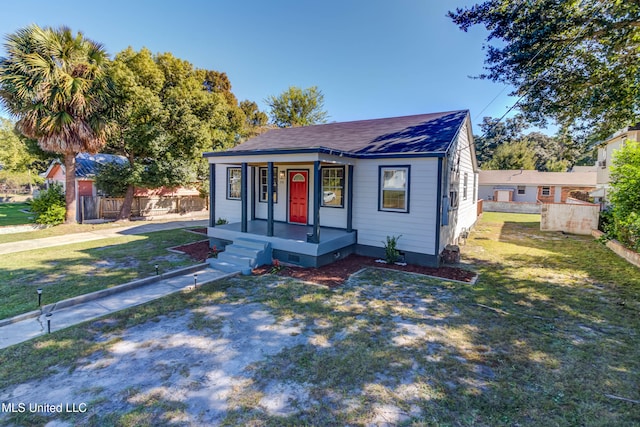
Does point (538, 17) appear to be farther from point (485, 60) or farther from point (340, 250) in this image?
point (340, 250)

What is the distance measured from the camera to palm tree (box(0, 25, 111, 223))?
41.3 ft

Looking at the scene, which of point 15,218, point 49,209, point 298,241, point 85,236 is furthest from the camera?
point 15,218

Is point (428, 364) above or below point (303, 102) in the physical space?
below

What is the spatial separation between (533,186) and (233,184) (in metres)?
35.7

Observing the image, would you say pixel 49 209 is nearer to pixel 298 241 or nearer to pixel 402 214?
pixel 298 241

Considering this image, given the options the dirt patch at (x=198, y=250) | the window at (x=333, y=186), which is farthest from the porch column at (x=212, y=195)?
the window at (x=333, y=186)

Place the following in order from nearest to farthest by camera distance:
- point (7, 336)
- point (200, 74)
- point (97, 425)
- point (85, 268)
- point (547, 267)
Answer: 1. point (97, 425)
2. point (7, 336)
3. point (85, 268)
4. point (547, 267)
5. point (200, 74)

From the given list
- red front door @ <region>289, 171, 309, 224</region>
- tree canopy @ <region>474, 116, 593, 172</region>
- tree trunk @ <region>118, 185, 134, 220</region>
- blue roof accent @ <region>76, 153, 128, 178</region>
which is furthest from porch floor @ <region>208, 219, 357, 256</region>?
tree canopy @ <region>474, 116, 593, 172</region>

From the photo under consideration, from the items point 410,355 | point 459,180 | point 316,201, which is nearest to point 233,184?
point 316,201

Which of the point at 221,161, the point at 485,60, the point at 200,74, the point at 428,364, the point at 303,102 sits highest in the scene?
the point at 303,102

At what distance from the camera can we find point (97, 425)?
117 inches

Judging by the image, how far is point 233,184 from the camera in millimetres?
13203

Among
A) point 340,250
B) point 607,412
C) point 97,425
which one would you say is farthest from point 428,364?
point 340,250

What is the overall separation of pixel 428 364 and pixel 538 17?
9714 millimetres
